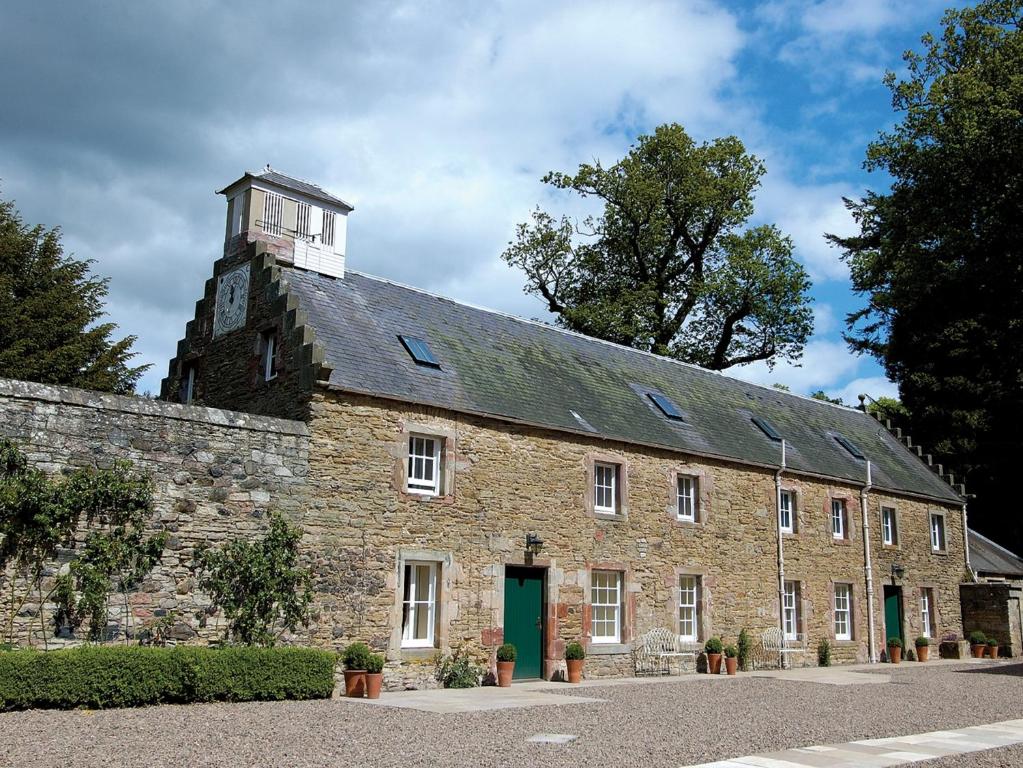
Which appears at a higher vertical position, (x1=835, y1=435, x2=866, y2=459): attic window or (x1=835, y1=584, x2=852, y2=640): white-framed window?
(x1=835, y1=435, x2=866, y2=459): attic window

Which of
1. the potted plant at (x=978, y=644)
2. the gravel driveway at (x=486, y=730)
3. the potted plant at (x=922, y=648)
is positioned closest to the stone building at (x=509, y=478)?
the potted plant at (x=922, y=648)

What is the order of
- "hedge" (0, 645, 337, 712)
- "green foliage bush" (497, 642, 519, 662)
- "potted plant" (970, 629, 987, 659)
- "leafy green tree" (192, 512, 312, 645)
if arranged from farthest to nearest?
"potted plant" (970, 629, 987, 659)
"green foliage bush" (497, 642, 519, 662)
"leafy green tree" (192, 512, 312, 645)
"hedge" (0, 645, 337, 712)

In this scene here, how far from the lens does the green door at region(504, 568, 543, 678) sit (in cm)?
1678

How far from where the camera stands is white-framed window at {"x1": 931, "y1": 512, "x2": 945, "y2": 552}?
27.5 m

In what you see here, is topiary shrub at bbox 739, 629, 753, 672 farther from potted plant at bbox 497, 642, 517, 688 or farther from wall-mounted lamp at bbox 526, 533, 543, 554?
potted plant at bbox 497, 642, 517, 688

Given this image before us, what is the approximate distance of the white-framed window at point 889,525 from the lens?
25.9 m

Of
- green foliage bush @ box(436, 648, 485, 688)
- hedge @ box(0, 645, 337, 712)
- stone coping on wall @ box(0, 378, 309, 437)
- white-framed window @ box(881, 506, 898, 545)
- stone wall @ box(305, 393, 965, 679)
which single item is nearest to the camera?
hedge @ box(0, 645, 337, 712)

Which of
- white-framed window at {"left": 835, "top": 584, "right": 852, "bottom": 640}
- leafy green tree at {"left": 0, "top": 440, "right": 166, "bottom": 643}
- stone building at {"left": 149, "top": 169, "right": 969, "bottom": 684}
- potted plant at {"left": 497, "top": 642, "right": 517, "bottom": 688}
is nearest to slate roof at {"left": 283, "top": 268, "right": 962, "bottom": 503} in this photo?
stone building at {"left": 149, "top": 169, "right": 969, "bottom": 684}


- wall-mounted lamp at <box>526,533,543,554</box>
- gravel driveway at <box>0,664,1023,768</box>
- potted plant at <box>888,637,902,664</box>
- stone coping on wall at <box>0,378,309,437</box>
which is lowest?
gravel driveway at <box>0,664,1023,768</box>

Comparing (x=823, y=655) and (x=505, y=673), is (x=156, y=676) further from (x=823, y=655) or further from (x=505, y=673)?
(x=823, y=655)

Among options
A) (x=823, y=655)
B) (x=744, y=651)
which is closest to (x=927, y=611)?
(x=823, y=655)

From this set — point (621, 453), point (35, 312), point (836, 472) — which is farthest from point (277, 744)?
point (35, 312)

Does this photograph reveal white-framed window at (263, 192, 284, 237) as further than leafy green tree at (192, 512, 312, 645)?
Yes

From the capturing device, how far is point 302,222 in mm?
18859
